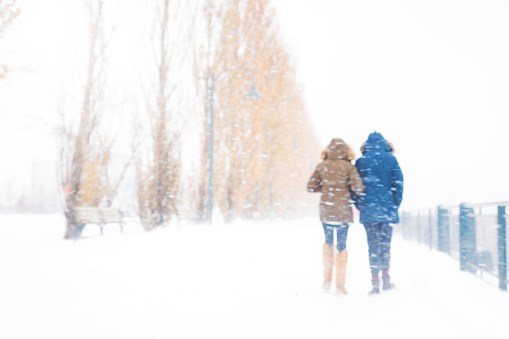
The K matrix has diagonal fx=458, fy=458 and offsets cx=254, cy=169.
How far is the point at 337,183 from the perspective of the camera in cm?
552

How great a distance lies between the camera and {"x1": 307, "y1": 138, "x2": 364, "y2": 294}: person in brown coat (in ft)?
17.8

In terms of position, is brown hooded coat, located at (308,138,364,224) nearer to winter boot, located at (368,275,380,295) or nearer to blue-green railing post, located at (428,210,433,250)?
winter boot, located at (368,275,380,295)

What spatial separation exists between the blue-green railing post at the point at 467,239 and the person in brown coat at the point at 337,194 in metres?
3.57

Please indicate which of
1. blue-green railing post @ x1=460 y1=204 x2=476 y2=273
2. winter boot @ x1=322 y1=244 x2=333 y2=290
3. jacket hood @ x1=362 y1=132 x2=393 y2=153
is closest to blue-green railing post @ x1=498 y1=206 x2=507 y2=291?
blue-green railing post @ x1=460 y1=204 x2=476 y2=273

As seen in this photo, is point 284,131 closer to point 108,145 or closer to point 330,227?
point 108,145

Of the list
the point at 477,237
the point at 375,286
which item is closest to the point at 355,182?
the point at 375,286

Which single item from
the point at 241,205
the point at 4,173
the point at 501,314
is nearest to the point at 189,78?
the point at 241,205

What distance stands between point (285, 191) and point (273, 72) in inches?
309

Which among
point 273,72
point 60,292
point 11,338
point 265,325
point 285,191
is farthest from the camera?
point 285,191

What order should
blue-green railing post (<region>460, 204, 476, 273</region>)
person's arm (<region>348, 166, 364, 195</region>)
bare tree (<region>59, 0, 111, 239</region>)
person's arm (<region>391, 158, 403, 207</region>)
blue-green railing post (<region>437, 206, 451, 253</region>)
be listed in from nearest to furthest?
person's arm (<region>348, 166, 364, 195</region>) < person's arm (<region>391, 158, 403, 207</region>) < blue-green railing post (<region>460, 204, 476, 273</region>) < blue-green railing post (<region>437, 206, 451, 253</region>) < bare tree (<region>59, 0, 111, 239</region>)

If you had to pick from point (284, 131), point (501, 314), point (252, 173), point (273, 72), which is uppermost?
point (273, 72)

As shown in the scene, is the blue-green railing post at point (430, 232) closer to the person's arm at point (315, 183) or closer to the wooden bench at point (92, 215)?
the person's arm at point (315, 183)

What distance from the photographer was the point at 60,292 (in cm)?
551

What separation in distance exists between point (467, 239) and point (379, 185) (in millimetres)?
3762
